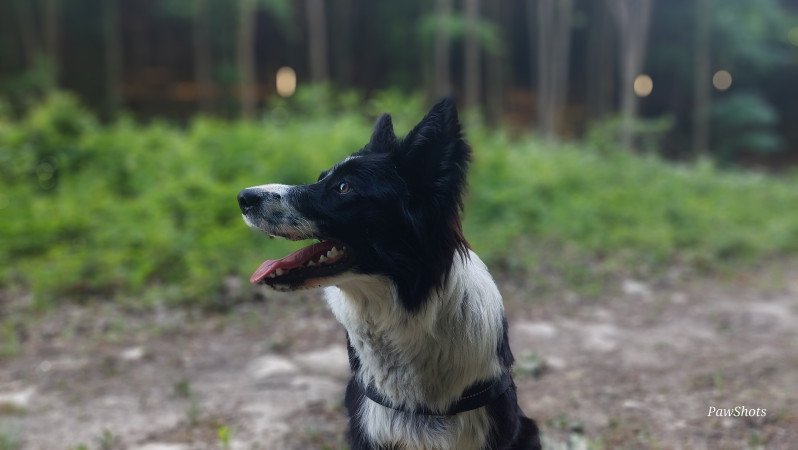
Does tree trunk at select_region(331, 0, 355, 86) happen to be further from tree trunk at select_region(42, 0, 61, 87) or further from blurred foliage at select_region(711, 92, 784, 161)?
blurred foliage at select_region(711, 92, 784, 161)

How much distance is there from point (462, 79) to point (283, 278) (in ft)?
65.9

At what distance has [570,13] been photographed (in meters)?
17.5

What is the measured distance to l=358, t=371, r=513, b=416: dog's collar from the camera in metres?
1.76

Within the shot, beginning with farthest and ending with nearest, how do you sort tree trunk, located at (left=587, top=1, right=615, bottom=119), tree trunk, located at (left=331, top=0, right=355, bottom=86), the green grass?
tree trunk, located at (left=587, top=1, right=615, bottom=119) < tree trunk, located at (left=331, top=0, right=355, bottom=86) < the green grass

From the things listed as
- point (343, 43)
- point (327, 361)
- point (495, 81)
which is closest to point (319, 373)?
point (327, 361)

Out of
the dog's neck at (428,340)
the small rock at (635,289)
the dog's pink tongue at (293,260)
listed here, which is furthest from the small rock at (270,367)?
the small rock at (635,289)

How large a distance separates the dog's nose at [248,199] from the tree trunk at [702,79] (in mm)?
20109

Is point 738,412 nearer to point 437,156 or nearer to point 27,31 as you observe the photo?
point 437,156

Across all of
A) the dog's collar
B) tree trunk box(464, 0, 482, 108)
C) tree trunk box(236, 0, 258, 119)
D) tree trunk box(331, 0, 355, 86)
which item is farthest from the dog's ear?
tree trunk box(331, 0, 355, 86)

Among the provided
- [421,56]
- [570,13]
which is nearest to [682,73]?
[570,13]

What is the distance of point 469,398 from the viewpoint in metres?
1.76

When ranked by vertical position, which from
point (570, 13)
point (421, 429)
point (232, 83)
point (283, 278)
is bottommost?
point (421, 429)

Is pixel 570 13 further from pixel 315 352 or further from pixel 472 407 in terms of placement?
pixel 472 407

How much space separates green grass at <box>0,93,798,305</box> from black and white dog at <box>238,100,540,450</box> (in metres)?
2.79
